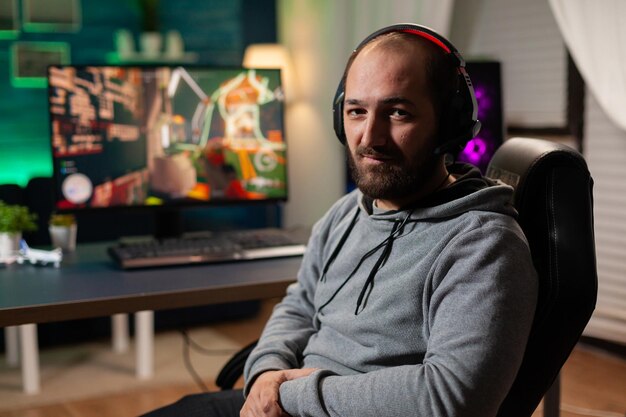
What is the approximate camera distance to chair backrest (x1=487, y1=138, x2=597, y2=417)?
4.05 ft

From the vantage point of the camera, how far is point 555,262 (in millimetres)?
1252

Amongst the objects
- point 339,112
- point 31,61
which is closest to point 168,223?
point 339,112

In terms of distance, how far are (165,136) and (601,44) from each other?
170 centimetres

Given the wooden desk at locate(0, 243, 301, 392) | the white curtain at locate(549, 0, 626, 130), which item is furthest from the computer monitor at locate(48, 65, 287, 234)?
the white curtain at locate(549, 0, 626, 130)

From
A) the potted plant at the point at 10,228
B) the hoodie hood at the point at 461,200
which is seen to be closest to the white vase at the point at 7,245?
the potted plant at the point at 10,228

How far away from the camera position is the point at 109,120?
2.17m

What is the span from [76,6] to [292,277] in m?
2.51

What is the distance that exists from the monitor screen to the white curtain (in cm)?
132

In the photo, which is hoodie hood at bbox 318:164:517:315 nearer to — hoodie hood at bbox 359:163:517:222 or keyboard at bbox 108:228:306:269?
hoodie hood at bbox 359:163:517:222

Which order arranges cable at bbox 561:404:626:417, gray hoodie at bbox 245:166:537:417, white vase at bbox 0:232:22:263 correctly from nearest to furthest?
gray hoodie at bbox 245:166:537:417
white vase at bbox 0:232:22:263
cable at bbox 561:404:626:417

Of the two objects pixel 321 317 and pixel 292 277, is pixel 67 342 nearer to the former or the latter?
pixel 292 277

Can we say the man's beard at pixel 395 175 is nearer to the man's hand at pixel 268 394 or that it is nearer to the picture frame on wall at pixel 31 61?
the man's hand at pixel 268 394

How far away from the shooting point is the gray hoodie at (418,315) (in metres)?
1.13

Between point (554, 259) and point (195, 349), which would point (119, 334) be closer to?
point (195, 349)
